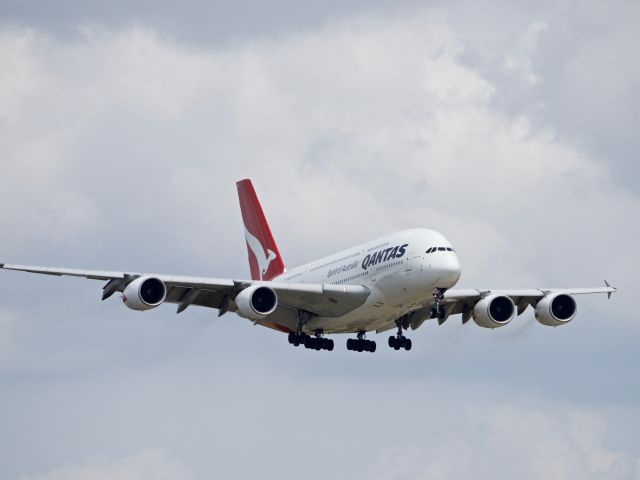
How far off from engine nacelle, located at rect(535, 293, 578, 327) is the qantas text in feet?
34.1

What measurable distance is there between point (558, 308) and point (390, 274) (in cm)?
1153

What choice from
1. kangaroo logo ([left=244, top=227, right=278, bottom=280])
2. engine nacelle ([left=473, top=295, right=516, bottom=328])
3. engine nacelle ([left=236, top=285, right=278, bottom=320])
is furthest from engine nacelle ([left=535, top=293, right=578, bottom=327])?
kangaroo logo ([left=244, top=227, right=278, bottom=280])

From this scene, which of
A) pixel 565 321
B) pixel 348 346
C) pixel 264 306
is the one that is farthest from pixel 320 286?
pixel 565 321

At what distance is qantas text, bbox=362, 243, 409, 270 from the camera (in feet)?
239

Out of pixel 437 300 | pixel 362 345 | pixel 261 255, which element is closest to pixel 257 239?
pixel 261 255

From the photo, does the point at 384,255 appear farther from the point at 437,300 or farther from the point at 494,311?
the point at 494,311

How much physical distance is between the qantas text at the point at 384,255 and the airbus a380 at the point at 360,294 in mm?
45

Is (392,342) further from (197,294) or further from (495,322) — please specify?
(197,294)

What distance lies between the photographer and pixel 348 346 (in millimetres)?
82500

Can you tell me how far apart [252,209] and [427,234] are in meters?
22.3

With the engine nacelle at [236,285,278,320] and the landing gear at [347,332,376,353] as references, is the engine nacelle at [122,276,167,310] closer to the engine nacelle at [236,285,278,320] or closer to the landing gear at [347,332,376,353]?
the engine nacelle at [236,285,278,320]

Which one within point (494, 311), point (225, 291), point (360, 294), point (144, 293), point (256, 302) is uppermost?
point (494, 311)

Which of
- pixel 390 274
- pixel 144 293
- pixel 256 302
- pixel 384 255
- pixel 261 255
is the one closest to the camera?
pixel 144 293

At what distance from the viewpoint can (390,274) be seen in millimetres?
72875
